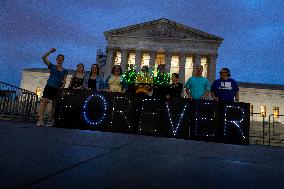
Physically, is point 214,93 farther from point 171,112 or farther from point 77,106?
point 77,106

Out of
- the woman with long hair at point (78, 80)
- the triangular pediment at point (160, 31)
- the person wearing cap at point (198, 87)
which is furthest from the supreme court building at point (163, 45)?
the person wearing cap at point (198, 87)

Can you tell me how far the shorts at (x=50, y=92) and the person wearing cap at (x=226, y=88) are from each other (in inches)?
189

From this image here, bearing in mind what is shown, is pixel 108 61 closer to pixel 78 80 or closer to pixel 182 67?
pixel 182 67

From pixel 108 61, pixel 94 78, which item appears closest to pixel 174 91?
pixel 94 78

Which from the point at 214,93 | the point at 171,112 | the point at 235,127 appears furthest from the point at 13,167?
the point at 214,93

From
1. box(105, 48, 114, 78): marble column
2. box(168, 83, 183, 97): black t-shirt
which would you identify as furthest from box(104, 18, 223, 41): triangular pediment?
box(168, 83, 183, 97): black t-shirt

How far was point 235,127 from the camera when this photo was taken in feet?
21.9

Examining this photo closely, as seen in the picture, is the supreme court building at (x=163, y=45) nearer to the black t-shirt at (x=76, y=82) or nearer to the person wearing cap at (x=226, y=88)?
the black t-shirt at (x=76, y=82)

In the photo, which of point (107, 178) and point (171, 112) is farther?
point (171, 112)

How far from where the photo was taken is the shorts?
797 centimetres

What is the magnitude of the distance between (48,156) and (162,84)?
19.4 ft

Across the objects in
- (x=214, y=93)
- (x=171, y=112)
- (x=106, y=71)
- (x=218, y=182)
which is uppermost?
(x=106, y=71)

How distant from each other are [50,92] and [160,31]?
104 ft

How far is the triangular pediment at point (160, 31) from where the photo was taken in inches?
1480
